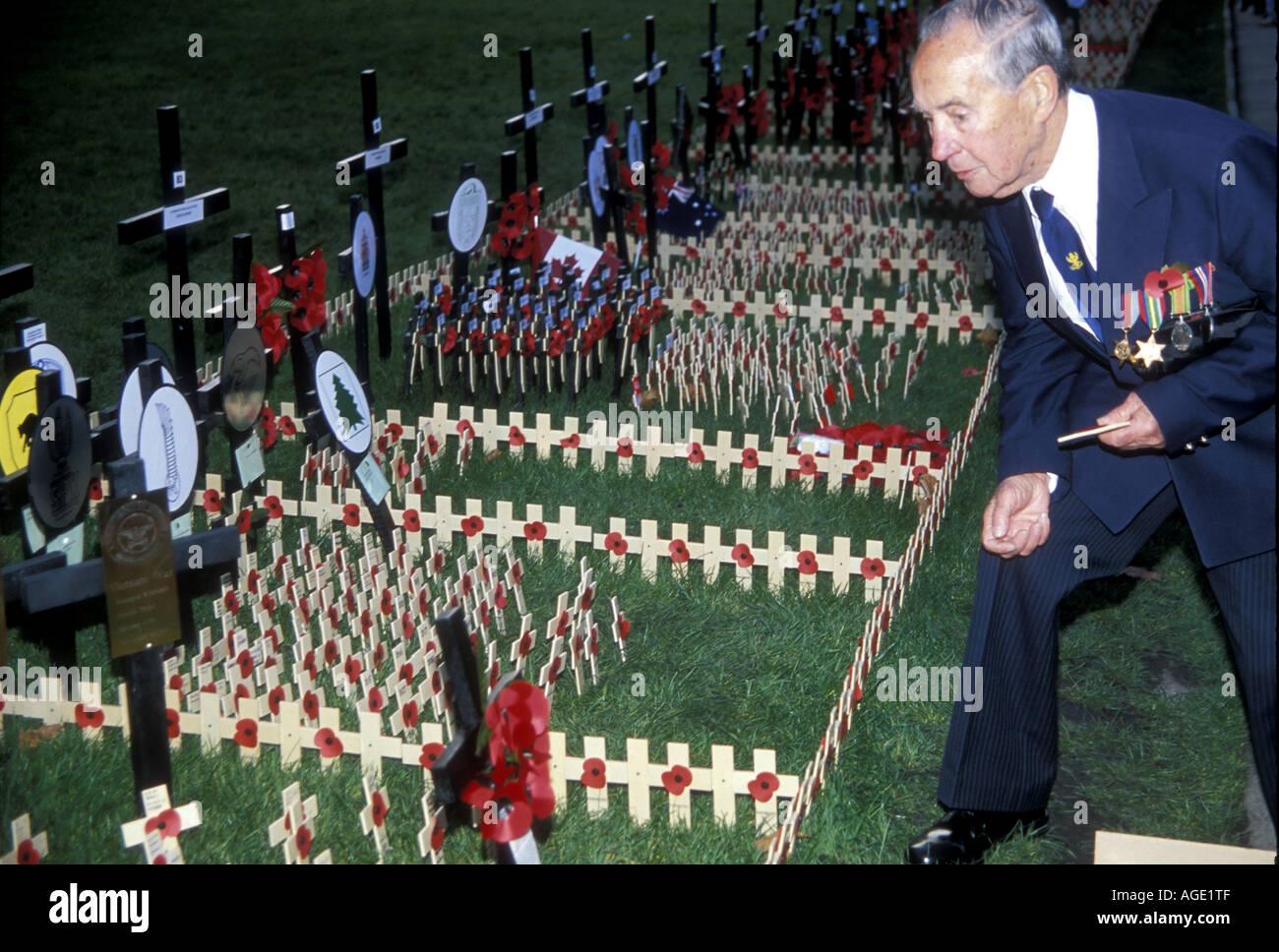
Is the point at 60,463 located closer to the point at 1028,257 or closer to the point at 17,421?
the point at 17,421

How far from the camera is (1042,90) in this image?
12.0 feet

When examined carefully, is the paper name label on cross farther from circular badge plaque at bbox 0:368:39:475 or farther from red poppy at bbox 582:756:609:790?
red poppy at bbox 582:756:609:790

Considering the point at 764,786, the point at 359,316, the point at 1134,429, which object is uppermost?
the point at 359,316

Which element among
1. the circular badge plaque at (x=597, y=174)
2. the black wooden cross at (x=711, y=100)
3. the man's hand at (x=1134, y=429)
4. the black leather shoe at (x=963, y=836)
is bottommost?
the black leather shoe at (x=963, y=836)

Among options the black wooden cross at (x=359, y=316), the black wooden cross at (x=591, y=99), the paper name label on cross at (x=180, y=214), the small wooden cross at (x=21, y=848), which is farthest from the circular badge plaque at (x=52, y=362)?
the black wooden cross at (x=591, y=99)

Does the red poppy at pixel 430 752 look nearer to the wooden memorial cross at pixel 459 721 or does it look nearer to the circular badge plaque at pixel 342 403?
the wooden memorial cross at pixel 459 721

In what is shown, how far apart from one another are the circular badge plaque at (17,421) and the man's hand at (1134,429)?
370 cm

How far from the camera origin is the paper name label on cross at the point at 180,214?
21.9ft

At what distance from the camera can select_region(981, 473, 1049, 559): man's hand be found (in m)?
4.06

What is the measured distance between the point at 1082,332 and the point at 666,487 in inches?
149

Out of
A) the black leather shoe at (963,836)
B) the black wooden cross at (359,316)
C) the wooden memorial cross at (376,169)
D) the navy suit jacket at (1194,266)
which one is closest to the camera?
the navy suit jacket at (1194,266)

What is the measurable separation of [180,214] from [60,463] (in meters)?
1.87

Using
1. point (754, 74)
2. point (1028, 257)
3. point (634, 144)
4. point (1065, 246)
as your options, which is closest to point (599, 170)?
point (634, 144)

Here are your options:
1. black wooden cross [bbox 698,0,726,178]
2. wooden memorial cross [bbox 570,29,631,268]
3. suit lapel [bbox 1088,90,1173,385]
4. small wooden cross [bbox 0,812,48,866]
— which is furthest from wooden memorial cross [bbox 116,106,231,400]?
black wooden cross [bbox 698,0,726,178]
